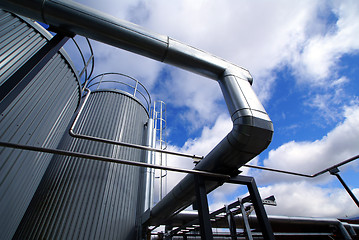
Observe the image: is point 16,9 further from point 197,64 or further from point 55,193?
point 55,193

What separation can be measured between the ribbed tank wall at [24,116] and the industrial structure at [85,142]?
0.06ft

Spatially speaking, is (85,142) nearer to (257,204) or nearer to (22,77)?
(22,77)

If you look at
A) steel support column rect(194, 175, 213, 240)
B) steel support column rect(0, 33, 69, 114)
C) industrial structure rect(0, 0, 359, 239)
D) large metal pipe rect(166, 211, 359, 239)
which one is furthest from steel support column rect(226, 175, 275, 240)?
large metal pipe rect(166, 211, 359, 239)

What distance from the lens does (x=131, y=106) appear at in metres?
8.20

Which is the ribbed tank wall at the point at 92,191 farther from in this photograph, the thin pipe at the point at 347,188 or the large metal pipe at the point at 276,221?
the thin pipe at the point at 347,188

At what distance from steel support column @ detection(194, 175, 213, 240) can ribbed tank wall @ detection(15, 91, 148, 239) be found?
405 cm

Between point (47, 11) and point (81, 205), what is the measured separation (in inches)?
195

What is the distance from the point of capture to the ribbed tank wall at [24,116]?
3.09 m

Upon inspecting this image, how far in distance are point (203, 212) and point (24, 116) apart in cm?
380

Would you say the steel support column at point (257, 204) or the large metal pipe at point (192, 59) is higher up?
the large metal pipe at point (192, 59)

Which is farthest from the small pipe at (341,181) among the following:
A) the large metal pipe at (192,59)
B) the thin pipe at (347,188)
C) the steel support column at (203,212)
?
the steel support column at (203,212)

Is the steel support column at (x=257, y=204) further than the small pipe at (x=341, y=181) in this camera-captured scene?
No

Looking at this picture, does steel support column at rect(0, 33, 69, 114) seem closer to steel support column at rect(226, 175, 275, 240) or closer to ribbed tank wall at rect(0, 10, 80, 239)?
ribbed tank wall at rect(0, 10, 80, 239)

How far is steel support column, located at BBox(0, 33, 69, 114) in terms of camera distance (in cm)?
166
